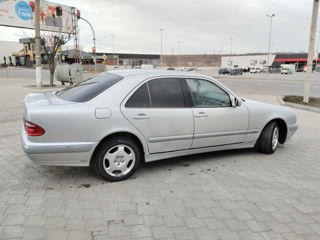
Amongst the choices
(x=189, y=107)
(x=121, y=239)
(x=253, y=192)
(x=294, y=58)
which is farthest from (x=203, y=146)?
(x=294, y=58)

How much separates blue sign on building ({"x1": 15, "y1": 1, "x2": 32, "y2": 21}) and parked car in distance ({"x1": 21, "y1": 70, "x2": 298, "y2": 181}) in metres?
27.8

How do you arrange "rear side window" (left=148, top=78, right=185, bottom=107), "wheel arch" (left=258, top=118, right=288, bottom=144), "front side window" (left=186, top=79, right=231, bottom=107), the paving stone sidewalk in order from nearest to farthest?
the paving stone sidewalk
"rear side window" (left=148, top=78, right=185, bottom=107)
"front side window" (left=186, top=79, right=231, bottom=107)
"wheel arch" (left=258, top=118, right=288, bottom=144)

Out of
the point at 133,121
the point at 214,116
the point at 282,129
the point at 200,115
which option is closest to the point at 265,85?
the point at 282,129

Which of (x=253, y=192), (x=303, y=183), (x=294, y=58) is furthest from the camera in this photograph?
(x=294, y=58)

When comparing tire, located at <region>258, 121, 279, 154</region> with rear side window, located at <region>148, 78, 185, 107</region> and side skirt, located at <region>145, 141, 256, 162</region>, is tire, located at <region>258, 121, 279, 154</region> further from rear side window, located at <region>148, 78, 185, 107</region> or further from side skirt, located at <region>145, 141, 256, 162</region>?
rear side window, located at <region>148, 78, 185, 107</region>

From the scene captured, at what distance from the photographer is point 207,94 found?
4.50m

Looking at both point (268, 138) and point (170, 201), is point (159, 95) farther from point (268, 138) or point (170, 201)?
point (268, 138)

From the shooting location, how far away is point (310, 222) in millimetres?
3002

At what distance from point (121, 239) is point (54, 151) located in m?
1.43

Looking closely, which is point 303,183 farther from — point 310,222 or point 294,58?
point 294,58

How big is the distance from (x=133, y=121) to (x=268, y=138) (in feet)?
8.94

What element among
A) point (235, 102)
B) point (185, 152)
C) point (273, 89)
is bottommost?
point (185, 152)

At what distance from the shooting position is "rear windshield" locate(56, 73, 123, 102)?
12.3 feet

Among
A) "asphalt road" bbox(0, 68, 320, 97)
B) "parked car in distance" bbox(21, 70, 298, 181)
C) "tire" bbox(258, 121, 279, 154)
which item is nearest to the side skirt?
"parked car in distance" bbox(21, 70, 298, 181)
